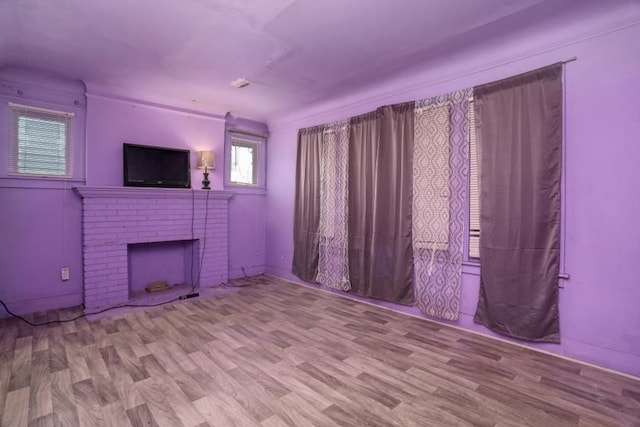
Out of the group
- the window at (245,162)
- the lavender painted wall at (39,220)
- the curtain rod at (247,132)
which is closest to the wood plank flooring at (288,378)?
the lavender painted wall at (39,220)

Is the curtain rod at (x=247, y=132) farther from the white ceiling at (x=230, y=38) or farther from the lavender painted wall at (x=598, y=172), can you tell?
the lavender painted wall at (x=598, y=172)

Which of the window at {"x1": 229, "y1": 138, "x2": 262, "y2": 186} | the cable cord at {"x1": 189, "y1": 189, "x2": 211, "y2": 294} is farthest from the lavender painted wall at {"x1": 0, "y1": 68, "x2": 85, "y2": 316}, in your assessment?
the window at {"x1": 229, "y1": 138, "x2": 262, "y2": 186}

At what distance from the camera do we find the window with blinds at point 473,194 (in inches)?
117

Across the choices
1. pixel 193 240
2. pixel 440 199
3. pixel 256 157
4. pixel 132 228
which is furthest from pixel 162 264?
pixel 440 199

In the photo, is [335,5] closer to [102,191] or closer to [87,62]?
[87,62]

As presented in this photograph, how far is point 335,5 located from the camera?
2234 millimetres

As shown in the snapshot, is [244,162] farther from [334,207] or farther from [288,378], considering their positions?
[288,378]

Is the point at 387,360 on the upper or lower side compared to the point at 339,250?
lower

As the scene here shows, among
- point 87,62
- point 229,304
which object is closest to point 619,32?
point 229,304

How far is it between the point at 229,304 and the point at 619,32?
448 centimetres

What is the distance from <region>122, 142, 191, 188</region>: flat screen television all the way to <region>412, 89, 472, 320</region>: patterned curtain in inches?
126

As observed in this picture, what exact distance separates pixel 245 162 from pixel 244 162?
0.07ft

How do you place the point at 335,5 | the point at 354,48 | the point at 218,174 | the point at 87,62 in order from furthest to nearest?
the point at 218,174
the point at 87,62
the point at 354,48
the point at 335,5

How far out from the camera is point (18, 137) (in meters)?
3.43
